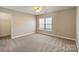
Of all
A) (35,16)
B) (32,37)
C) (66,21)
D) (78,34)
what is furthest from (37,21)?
(78,34)

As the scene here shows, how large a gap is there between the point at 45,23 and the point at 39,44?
49 centimetres

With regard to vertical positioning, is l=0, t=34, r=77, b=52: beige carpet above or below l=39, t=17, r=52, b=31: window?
below

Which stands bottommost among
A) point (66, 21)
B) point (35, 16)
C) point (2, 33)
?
point (2, 33)

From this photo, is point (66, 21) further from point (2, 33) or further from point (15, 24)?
point (2, 33)

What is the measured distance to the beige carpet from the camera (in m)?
1.24

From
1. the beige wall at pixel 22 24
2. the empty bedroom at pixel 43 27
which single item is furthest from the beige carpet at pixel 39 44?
the beige wall at pixel 22 24

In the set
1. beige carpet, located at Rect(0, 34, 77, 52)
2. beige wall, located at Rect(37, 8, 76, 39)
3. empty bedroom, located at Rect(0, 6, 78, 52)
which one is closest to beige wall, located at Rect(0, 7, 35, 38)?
empty bedroom, located at Rect(0, 6, 78, 52)

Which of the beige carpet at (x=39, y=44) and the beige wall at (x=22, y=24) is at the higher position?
the beige wall at (x=22, y=24)

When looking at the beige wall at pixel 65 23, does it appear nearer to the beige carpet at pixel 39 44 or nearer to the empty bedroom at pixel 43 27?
the empty bedroom at pixel 43 27

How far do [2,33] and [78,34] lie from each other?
1.45m

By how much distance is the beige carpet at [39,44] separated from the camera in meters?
1.24

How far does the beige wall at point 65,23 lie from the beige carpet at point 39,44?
138 millimetres

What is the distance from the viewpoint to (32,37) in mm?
1507

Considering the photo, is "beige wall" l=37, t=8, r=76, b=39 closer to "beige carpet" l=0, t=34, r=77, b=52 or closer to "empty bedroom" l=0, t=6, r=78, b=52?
"empty bedroom" l=0, t=6, r=78, b=52
